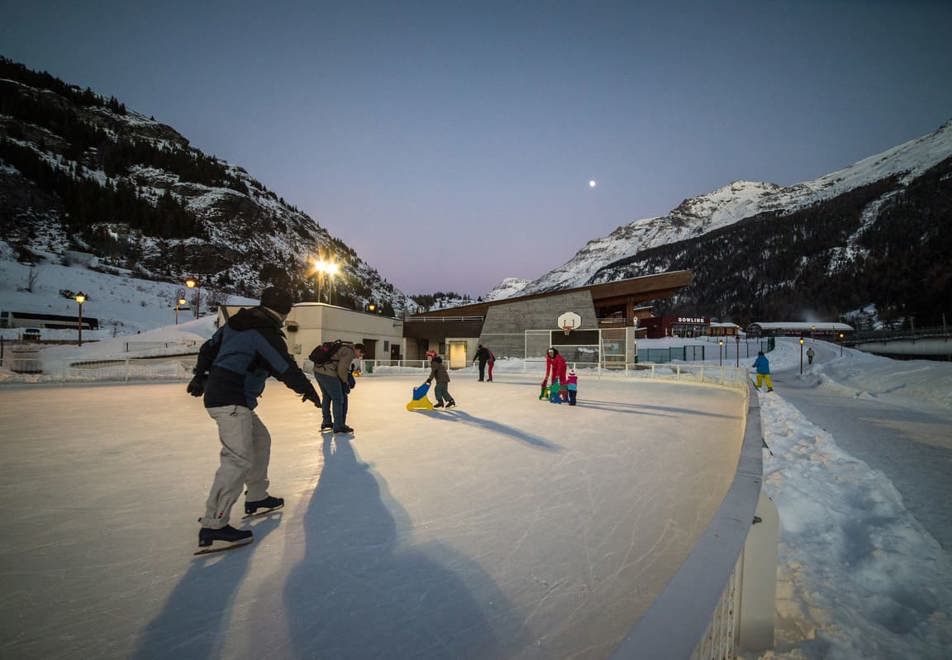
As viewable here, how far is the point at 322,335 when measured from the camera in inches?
966

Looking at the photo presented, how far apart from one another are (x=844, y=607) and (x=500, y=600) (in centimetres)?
203

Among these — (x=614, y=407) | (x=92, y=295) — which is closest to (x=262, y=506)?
(x=614, y=407)

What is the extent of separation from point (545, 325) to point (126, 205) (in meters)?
101

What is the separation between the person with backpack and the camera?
20.4 feet

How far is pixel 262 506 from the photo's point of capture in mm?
3262

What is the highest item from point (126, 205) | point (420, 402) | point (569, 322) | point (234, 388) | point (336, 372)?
point (126, 205)

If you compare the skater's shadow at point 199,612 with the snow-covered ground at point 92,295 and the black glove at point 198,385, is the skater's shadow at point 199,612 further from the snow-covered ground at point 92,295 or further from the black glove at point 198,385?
the snow-covered ground at point 92,295

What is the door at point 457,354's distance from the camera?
33.2 m

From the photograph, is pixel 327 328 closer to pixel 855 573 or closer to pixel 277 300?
pixel 277 300

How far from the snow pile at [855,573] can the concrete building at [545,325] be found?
2154 centimetres

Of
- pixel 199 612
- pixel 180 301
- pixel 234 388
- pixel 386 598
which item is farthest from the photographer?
pixel 180 301

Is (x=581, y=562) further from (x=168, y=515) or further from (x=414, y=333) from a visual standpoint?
(x=414, y=333)

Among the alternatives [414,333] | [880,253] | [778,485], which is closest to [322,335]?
[414,333]

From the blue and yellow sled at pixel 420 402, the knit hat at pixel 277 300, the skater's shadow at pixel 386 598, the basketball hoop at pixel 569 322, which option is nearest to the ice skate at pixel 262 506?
the skater's shadow at pixel 386 598
